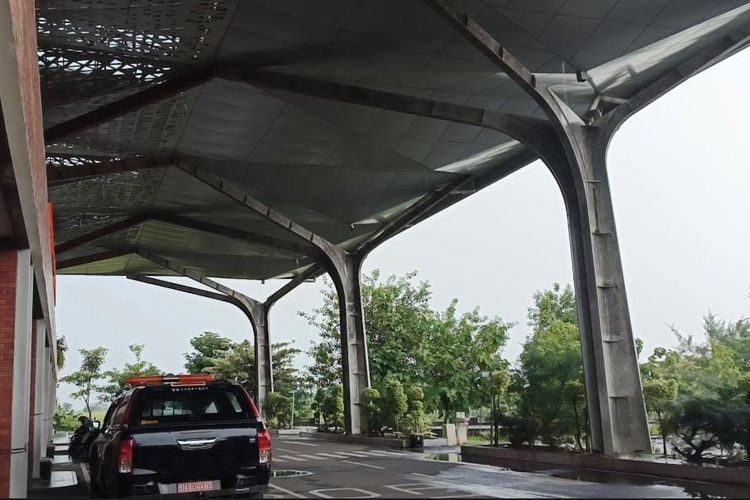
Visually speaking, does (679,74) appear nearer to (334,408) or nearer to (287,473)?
(287,473)

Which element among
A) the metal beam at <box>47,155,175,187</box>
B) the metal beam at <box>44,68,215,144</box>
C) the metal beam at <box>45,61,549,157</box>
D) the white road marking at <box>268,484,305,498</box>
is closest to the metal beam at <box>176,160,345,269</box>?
the metal beam at <box>47,155,175,187</box>

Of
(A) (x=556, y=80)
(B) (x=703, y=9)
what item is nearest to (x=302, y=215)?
(A) (x=556, y=80)

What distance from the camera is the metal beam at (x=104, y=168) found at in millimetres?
21578

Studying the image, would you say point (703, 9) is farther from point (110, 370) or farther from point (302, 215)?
point (110, 370)

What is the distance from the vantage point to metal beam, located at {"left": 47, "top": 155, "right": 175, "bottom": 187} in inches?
850

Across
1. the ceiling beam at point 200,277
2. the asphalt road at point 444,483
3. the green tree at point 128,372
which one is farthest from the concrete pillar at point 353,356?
the green tree at point 128,372

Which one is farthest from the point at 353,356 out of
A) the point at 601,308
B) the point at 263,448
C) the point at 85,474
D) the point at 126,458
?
the point at 126,458

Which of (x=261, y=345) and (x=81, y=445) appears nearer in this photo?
(x=81, y=445)

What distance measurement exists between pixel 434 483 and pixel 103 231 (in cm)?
2382

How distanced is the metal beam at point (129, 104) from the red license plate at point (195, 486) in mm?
10719

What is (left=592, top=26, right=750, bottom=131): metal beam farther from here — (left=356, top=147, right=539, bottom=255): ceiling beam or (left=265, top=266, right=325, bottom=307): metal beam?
(left=265, top=266, right=325, bottom=307): metal beam

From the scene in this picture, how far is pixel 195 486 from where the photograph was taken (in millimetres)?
7625

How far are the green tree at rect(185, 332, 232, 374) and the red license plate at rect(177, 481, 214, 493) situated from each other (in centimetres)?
4733

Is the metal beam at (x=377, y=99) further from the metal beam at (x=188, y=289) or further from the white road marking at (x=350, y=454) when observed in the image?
the metal beam at (x=188, y=289)
